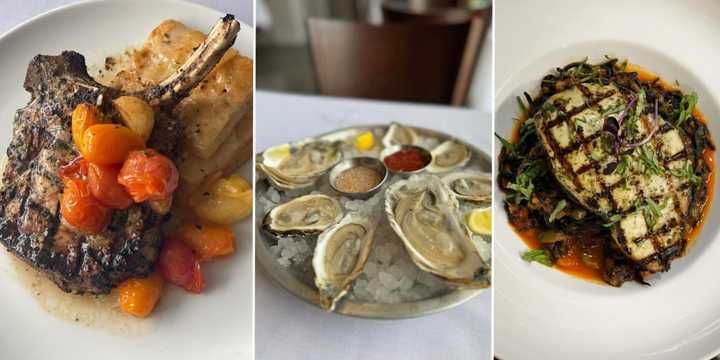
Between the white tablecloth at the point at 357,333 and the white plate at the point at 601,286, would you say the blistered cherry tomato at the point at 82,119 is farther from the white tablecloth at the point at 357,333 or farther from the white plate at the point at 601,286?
the white plate at the point at 601,286

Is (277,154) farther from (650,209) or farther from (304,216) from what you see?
(650,209)

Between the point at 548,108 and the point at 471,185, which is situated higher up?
the point at 548,108

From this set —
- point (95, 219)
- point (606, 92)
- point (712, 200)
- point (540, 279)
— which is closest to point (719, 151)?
point (712, 200)

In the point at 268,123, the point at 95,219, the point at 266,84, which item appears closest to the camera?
the point at 95,219

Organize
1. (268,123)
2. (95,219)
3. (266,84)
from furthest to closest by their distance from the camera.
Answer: (266,84) < (268,123) < (95,219)

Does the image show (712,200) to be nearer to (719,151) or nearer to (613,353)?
(719,151)

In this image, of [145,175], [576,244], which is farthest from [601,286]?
[145,175]
